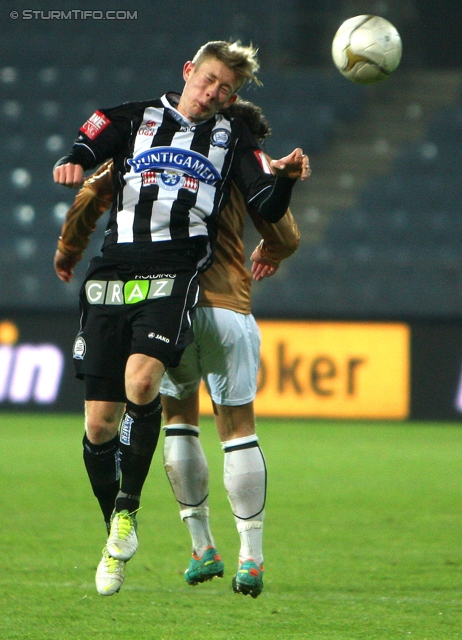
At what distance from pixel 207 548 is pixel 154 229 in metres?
1.27

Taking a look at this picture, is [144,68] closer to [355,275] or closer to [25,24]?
[25,24]

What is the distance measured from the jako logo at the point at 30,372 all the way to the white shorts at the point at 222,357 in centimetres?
827

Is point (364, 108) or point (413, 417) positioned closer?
point (413, 417)

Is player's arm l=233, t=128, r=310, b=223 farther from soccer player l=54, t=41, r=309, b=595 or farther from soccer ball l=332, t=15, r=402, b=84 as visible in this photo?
soccer ball l=332, t=15, r=402, b=84

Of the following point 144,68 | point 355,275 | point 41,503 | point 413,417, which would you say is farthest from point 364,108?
point 41,503

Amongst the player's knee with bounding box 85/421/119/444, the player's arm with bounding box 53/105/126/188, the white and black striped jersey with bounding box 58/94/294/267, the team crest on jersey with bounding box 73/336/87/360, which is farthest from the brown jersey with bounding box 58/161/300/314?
the player's knee with bounding box 85/421/119/444

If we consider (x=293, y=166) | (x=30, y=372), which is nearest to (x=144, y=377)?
(x=293, y=166)

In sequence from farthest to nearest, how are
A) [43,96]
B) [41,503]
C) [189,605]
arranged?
[43,96] → [41,503] → [189,605]

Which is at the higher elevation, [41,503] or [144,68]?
[144,68]

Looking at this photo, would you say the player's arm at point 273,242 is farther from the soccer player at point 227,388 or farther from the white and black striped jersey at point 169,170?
the white and black striped jersey at point 169,170

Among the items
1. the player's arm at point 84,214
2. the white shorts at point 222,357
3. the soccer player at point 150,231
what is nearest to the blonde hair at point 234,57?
the soccer player at point 150,231

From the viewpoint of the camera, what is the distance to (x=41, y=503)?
22.3ft

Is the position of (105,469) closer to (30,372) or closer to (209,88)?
(209,88)

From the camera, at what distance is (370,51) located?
183 inches
